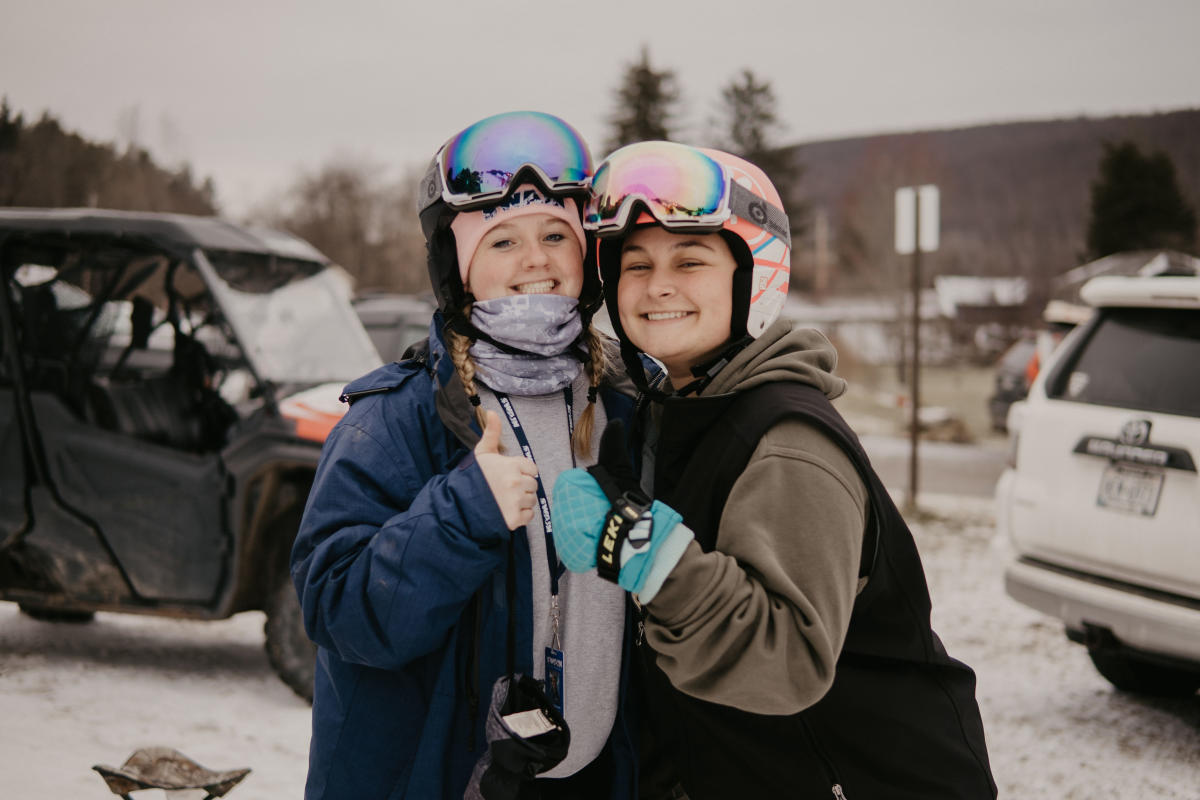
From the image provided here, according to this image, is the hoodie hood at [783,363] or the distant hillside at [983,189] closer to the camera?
the hoodie hood at [783,363]

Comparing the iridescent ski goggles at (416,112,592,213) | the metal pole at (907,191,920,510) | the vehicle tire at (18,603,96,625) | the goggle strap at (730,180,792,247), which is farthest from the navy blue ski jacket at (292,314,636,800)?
the metal pole at (907,191,920,510)

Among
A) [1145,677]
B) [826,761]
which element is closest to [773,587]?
[826,761]

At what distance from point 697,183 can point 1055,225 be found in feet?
351

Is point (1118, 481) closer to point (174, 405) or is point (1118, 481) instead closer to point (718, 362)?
point (718, 362)

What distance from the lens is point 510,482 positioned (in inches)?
67.3

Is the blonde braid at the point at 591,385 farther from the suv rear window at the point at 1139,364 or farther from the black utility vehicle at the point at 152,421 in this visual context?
the suv rear window at the point at 1139,364

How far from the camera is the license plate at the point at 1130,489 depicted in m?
4.31

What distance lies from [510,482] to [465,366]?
0.42 meters

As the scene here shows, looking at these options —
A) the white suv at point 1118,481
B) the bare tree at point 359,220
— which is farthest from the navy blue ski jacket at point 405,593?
the bare tree at point 359,220

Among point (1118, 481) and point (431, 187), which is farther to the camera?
point (1118, 481)

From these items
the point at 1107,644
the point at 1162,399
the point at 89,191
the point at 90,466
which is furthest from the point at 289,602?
the point at 89,191

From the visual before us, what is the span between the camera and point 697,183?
193 cm

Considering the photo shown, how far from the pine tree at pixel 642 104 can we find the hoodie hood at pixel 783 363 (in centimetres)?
4834

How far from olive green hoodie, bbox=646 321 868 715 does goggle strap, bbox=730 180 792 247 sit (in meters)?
0.55
